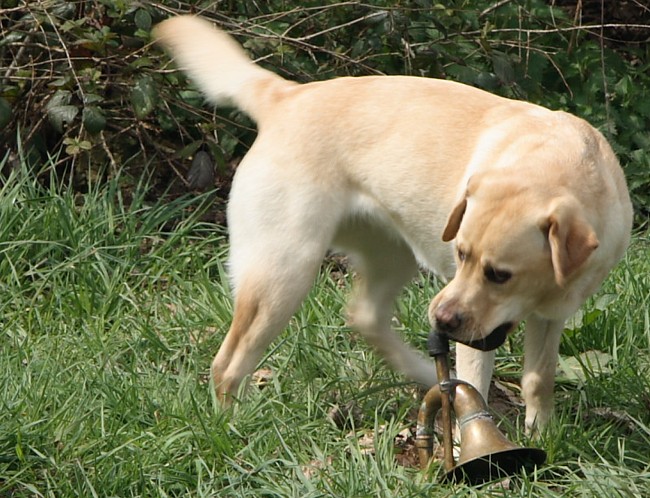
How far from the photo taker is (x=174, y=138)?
5.96 meters

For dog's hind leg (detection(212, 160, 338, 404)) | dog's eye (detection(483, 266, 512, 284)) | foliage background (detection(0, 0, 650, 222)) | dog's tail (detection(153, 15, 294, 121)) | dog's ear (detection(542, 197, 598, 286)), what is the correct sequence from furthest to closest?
1. foliage background (detection(0, 0, 650, 222))
2. dog's tail (detection(153, 15, 294, 121))
3. dog's hind leg (detection(212, 160, 338, 404))
4. dog's eye (detection(483, 266, 512, 284))
5. dog's ear (detection(542, 197, 598, 286))

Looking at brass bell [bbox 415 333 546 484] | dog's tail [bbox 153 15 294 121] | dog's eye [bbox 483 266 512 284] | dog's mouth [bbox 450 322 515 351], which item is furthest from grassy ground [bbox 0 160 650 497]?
dog's tail [bbox 153 15 294 121]

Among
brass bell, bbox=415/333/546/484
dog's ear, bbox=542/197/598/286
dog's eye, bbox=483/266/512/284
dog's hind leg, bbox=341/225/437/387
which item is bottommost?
dog's hind leg, bbox=341/225/437/387

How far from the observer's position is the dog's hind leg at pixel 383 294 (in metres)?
4.18

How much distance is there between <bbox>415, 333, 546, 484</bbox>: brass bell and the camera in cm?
322

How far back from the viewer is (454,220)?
342 centimetres

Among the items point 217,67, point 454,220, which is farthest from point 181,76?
point 454,220

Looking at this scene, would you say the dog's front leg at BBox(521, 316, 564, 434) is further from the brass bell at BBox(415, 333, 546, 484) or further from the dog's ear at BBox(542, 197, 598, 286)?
the dog's ear at BBox(542, 197, 598, 286)

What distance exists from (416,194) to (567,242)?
72 centimetres

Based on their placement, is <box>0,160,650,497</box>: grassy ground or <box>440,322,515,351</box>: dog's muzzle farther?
<box>440,322,515,351</box>: dog's muzzle

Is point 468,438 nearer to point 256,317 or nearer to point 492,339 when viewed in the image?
point 492,339

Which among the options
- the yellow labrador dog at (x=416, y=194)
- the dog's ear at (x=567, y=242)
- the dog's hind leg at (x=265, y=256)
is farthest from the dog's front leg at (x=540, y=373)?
the dog's hind leg at (x=265, y=256)

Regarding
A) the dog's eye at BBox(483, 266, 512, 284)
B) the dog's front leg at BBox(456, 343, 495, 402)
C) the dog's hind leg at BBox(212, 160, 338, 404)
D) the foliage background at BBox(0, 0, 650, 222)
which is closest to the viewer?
the dog's eye at BBox(483, 266, 512, 284)

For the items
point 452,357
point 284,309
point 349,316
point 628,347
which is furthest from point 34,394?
point 628,347
